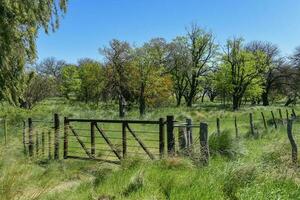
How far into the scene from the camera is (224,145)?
11.3m

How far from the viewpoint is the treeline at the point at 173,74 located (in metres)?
42.5

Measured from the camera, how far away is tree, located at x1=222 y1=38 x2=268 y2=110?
5862 centimetres

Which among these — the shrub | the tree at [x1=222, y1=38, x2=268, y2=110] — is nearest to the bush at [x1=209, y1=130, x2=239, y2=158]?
the shrub

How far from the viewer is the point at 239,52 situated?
59125 mm

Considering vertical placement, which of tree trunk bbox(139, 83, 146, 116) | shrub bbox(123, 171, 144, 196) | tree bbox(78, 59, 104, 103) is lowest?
shrub bbox(123, 171, 144, 196)

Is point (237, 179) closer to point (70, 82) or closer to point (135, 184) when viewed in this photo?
point (135, 184)

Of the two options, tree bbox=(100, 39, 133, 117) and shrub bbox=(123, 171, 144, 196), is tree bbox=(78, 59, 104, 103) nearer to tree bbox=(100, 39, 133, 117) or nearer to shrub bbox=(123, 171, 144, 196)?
tree bbox=(100, 39, 133, 117)

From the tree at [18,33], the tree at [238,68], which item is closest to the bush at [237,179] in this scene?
the tree at [18,33]

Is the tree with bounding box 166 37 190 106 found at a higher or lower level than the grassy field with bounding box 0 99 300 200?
higher

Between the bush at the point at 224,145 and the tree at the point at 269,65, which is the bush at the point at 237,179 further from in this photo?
the tree at the point at 269,65

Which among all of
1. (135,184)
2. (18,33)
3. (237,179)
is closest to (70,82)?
(18,33)

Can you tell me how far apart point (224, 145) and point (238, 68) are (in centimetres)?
4903

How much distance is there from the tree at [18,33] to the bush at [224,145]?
21.3 feet

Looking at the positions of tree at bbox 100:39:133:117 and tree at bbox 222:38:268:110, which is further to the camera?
tree at bbox 222:38:268:110
